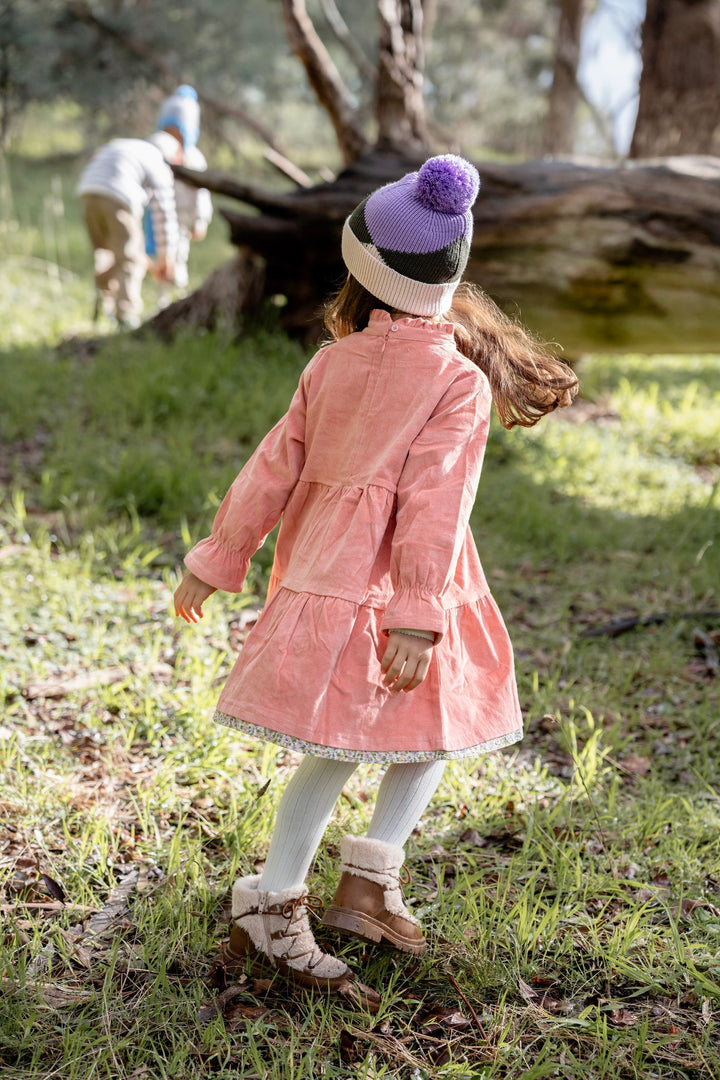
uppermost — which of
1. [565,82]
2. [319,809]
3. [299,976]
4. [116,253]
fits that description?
[319,809]

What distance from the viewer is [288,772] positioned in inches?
111

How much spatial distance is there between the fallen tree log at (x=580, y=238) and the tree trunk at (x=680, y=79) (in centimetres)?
206

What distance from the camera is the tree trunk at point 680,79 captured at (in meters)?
7.70

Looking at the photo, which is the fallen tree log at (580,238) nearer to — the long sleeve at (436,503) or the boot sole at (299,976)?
the long sleeve at (436,503)

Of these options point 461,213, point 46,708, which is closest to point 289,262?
point 46,708

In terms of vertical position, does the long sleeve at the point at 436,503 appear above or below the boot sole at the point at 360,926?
above

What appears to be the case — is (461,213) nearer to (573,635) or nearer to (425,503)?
(425,503)

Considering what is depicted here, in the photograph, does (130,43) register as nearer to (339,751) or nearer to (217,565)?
(217,565)

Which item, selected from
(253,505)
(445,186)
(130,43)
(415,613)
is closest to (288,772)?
(253,505)

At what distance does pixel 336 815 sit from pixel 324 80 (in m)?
6.27

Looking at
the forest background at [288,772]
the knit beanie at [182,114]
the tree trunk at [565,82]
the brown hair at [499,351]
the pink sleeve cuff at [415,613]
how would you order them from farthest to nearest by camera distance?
1. the tree trunk at [565,82]
2. the knit beanie at [182,114]
3. the brown hair at [499,351]
4. the forest background at [288,772]
5. the pink sleeve cuff at [415,613]

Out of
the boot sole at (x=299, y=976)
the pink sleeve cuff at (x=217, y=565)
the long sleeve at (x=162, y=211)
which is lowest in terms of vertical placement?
the long sleeve at (x=162, y=211)

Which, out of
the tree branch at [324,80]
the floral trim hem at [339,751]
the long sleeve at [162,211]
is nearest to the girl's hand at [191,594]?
the floral trim hem at [339,751]

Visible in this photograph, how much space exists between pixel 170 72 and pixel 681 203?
1049cm
